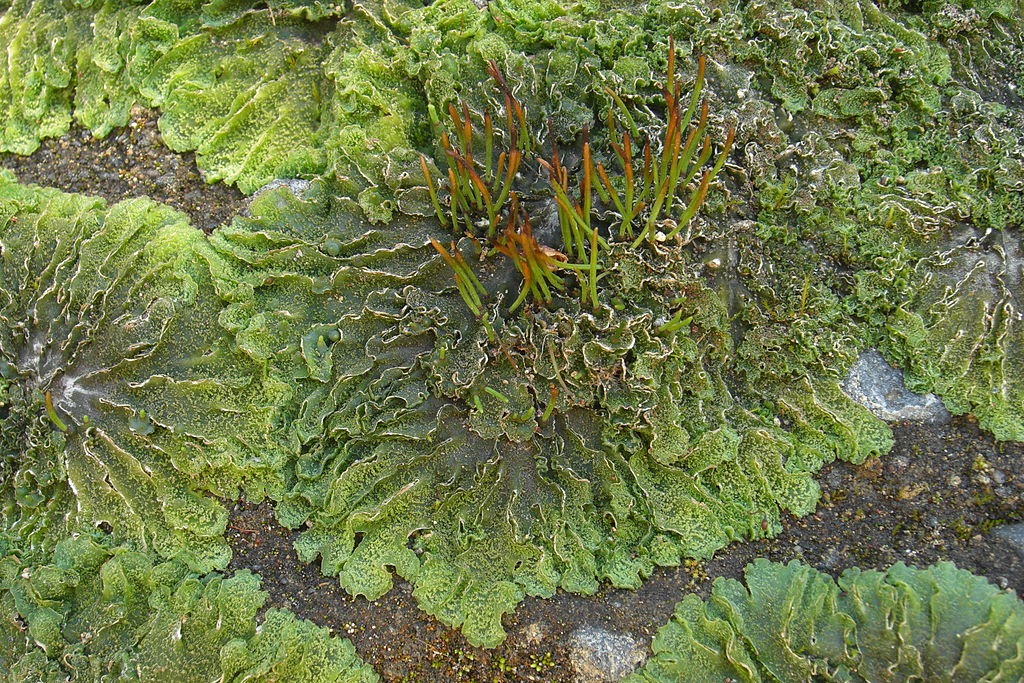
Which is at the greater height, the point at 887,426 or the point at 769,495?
the point at 887,426

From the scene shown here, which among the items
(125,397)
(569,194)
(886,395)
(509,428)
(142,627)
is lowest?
(142,627)

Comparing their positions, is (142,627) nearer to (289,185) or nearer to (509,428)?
(509,428)

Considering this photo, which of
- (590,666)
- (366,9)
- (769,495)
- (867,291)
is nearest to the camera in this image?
(590,666)

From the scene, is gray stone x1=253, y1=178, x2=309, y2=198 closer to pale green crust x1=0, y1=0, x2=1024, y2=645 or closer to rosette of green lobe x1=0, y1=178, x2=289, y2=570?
pale green crust x1=0, y1=0, x2=1024, y2=645

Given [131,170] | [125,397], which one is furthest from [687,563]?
[131,170]

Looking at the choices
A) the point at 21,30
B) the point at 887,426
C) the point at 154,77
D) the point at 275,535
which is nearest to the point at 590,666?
the point at 275,535

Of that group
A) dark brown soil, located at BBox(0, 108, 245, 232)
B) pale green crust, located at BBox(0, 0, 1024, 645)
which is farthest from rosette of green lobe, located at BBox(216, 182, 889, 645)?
dark brown soil, located at BBox(0, 108, 245, 232)

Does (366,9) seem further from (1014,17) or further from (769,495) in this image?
(1014,17)
